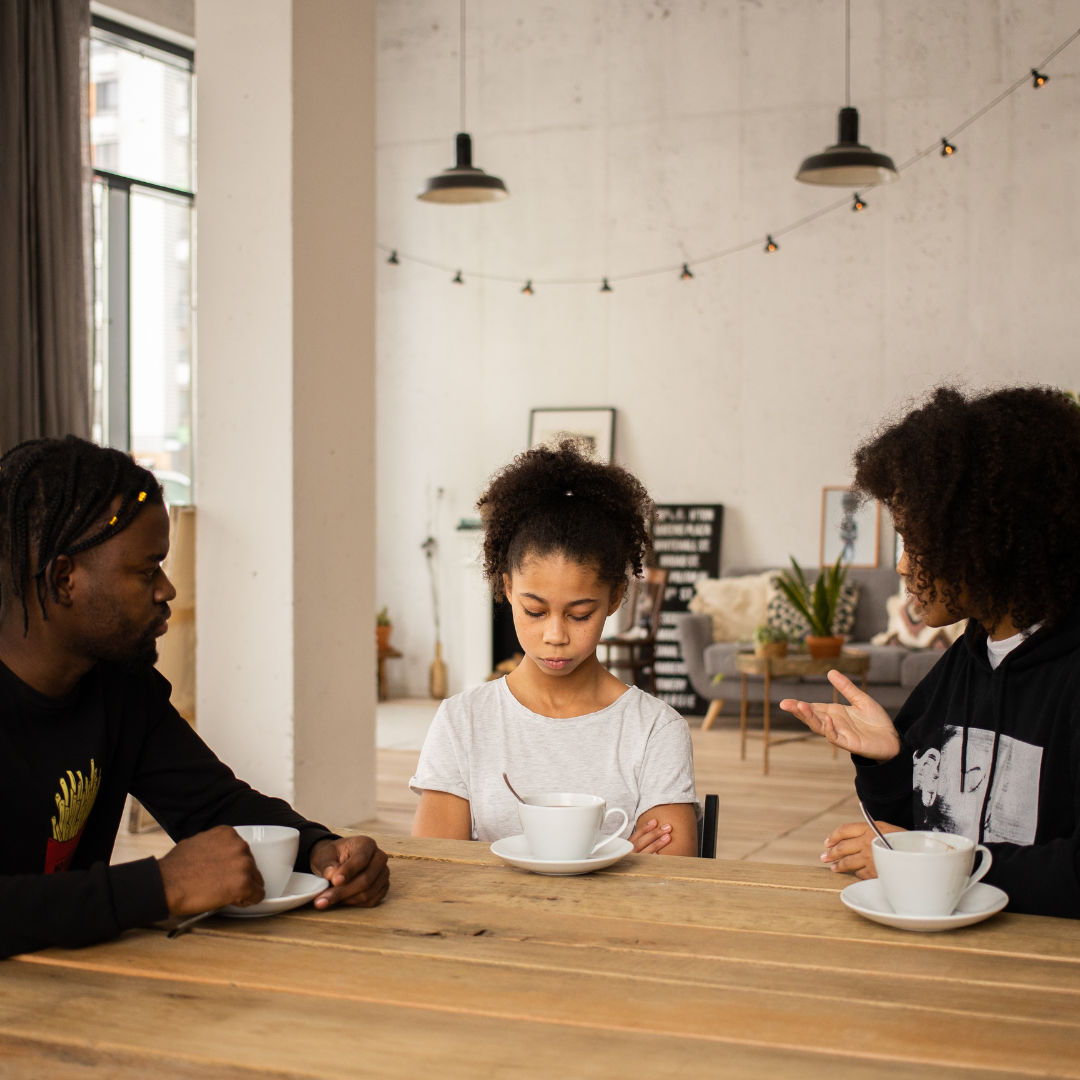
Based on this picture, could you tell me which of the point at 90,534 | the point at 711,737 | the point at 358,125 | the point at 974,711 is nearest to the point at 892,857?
the point at 974,711

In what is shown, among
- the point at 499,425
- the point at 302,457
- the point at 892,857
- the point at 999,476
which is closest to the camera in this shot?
the point at 892,857

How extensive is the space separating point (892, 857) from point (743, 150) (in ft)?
22.4

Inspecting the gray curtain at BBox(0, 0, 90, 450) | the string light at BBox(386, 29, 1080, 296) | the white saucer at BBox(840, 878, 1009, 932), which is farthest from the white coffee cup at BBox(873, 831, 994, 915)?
the string light at BBox(386, 29, 1080, 296)

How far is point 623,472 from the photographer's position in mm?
1889

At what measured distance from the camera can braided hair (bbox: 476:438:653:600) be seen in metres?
1.74

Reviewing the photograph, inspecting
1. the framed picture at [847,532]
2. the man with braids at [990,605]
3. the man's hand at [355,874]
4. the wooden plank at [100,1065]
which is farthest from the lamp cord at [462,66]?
the wooden plank at [100,1065]

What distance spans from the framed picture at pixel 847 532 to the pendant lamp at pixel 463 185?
8.78 feet

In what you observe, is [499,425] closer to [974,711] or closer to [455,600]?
[455,600]

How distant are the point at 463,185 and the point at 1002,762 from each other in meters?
4.55

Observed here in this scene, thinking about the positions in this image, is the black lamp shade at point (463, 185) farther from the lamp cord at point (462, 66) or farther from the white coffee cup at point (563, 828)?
the white coffee cup at point (563, 828)

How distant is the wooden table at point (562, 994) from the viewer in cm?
81

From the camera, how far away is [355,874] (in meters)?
1.18

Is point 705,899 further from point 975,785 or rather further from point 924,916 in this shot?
point 975,785

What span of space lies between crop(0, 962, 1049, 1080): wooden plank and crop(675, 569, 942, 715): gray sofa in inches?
A: 218
